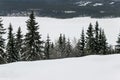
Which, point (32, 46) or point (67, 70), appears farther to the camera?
point (32, 46)

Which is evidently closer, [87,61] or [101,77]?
[101,77]

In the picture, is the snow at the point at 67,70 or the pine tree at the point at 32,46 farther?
the pine tree at the point at 32,46

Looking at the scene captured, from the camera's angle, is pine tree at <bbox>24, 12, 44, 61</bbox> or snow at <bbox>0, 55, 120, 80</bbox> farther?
pine tree at <bbox>24, 12, 44, 61</bbox>

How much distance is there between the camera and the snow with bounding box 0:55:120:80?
10906 millimetres

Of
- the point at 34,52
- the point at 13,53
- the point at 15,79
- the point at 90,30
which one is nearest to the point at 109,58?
the point at 15,79

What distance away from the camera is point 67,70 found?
11.7 meters

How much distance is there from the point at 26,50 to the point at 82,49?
18190 mm

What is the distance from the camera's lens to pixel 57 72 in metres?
11.5

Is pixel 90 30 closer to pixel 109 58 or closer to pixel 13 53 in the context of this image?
pixel 13 53

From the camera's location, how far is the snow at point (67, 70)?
10.9 metres

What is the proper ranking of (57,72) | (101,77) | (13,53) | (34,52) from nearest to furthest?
(101,77) < (57,72) < (34,52) < (13,53)

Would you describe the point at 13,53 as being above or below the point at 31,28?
below

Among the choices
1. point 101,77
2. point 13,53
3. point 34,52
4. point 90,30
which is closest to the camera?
point 101,77

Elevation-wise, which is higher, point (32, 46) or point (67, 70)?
point (67, 70)
